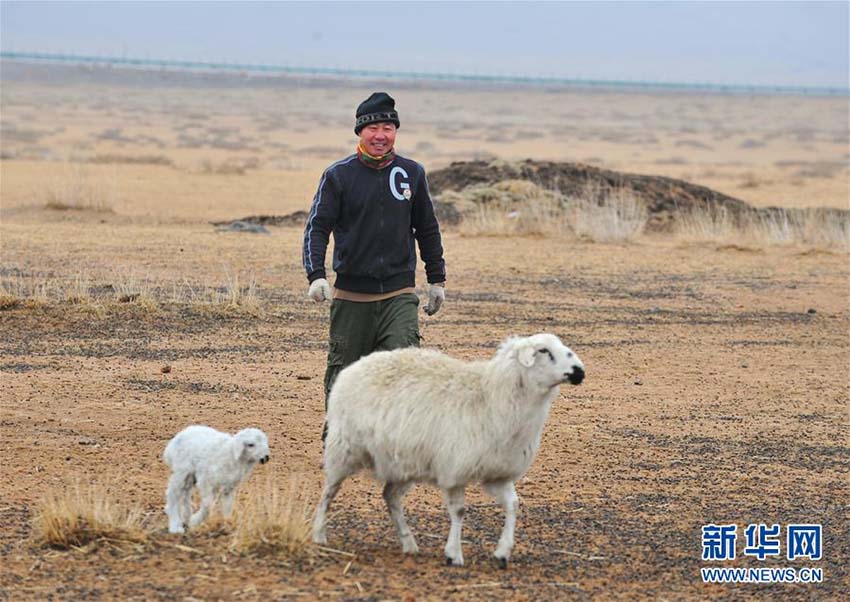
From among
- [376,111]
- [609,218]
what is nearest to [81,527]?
[376,111]

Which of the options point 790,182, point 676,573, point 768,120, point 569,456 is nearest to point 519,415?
point 676,573

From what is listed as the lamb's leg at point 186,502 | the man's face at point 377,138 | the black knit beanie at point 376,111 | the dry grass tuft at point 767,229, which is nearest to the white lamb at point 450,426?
the lamb's leg at point 186,502

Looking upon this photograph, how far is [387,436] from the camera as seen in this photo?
7.05 meters

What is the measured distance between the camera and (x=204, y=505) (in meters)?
7.29

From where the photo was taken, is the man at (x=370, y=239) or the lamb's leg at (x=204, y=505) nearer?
the lamb's leg at (x=204, y=505)

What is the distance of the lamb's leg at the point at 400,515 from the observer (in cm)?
724

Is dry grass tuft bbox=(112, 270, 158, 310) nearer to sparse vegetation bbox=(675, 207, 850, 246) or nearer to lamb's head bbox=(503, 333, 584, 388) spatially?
lamb's head bbox=(503, 333, 584, 388)

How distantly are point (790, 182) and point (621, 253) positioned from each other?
2346cm

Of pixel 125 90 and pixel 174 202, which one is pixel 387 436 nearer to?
pixel 174 202

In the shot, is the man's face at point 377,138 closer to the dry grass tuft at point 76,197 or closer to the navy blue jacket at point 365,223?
the navy blue jacket at point 365,223

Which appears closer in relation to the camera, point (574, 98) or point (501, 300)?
point (501, 300)

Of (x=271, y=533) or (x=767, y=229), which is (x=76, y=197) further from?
(x=271, y=533)

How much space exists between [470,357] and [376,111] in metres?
5.88

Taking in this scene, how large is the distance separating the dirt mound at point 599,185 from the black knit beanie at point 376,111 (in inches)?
792
